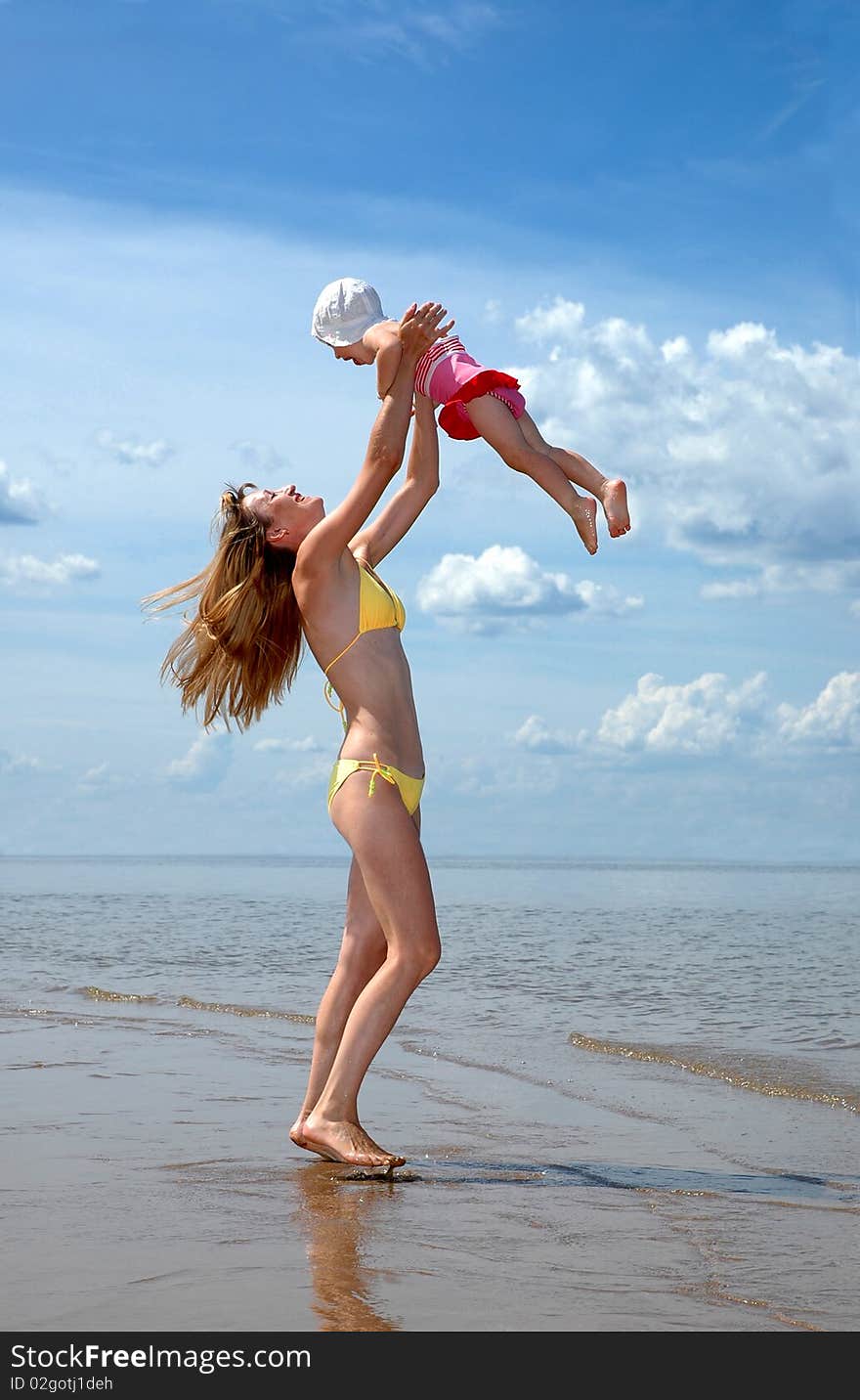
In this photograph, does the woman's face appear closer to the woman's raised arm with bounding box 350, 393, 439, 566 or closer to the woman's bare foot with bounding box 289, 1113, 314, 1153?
the woman's raised arm with bounding box 350, 393, 439, 566

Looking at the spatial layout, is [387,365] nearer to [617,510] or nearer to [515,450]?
[515,450]

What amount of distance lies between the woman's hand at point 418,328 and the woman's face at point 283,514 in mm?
631

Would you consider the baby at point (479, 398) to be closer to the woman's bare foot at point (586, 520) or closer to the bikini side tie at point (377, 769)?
the woman's bare foot at point (586, 520)

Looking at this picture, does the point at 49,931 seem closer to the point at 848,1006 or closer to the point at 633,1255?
the point at 848,1006

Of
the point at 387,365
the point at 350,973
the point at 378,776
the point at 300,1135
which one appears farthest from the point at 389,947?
the point at 387,365

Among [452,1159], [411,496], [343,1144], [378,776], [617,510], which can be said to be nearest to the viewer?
[343,1144]

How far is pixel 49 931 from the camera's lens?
15.7 metres

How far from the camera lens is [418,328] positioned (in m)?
4.85

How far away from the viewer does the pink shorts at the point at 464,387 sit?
5113mm

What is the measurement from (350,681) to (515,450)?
1.04 meters

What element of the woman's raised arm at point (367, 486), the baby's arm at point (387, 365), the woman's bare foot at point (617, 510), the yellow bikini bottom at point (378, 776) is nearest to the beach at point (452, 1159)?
the yellow bikini bottom at point (378, 776)

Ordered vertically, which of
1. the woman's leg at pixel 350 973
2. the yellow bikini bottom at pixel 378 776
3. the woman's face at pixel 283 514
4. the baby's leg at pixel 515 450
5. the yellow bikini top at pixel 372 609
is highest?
the baby's leg at pixel 515 450
